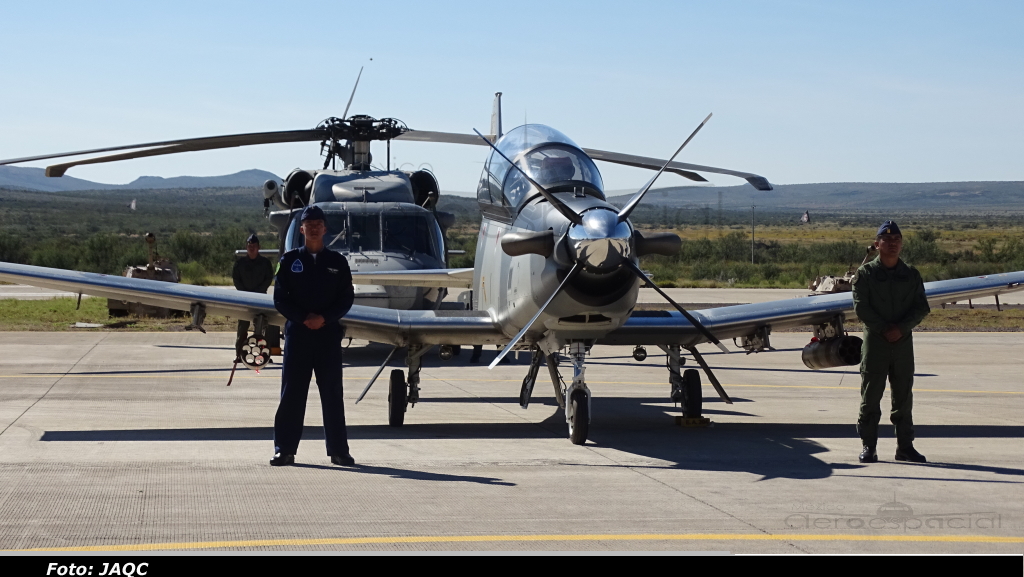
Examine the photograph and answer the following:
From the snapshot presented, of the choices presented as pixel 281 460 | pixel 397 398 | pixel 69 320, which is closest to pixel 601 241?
pixel 281 460

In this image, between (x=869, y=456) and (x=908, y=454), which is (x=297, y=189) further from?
(x=908, y=454)

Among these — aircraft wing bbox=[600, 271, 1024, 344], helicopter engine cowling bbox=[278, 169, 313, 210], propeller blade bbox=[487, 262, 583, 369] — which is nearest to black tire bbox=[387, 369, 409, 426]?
propeller blade bbox=[487, 262, 583, 369]

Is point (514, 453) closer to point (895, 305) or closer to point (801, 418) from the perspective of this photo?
point (895, 305)

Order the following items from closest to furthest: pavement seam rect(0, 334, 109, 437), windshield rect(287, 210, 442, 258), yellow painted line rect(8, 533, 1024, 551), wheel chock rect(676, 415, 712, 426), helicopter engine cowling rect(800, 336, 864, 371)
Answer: yellow painted line rect(8, 533, 1024, 551) < helicopter engine cowling rect(800, 336, 864, 371) < pavement seam rect(0, 334, 109, 437) < wheel chock rect(676, 415, 712, 426) < windshield rect(287, 210, 442, 258)

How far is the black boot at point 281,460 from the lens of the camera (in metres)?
8.84

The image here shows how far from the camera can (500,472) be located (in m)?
8.60

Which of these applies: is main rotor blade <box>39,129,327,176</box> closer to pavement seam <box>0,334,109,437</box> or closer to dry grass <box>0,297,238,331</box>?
pavement seam <box>0,334,109,437</box>

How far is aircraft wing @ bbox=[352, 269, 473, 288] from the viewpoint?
15578 millimetres

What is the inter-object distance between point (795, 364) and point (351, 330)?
10123mm

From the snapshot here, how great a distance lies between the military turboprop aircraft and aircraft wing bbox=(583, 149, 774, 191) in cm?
8

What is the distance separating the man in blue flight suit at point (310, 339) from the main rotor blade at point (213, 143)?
7.13 meters

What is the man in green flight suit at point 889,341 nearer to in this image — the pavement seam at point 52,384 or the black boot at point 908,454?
the black boot at point 908,454

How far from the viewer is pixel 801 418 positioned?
12562 millimetres

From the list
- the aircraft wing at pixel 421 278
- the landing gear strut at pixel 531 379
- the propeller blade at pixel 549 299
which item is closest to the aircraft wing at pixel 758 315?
the landing gear strut at pixel 531 379
